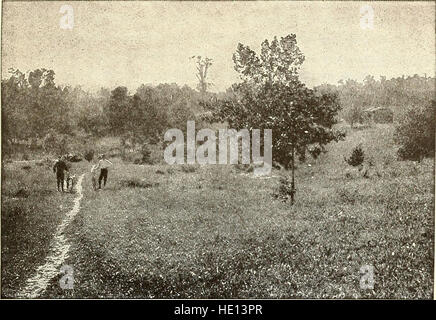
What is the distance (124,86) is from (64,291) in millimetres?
6364

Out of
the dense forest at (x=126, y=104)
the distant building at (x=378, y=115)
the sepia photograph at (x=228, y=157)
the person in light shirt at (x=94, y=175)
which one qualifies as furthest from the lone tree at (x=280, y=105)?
the person in light shirt at (x=94, y=175)

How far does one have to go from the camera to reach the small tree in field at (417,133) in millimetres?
10820

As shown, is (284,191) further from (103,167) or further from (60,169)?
(60,169)

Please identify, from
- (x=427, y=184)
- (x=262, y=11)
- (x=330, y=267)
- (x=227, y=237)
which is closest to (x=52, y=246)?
(x=227, y=237)

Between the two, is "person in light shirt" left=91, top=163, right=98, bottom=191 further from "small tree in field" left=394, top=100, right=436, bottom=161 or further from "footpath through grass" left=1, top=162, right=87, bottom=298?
"small tree in field" left=394, top=100, right=436, bottom=161

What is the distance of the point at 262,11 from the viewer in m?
11.3

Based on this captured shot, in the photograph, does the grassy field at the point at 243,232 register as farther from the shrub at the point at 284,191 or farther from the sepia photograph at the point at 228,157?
the shrub at the point at 284,191

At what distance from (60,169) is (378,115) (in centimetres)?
1042

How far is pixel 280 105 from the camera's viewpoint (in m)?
12.1

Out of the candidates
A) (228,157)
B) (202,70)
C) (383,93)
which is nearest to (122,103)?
(202,70)

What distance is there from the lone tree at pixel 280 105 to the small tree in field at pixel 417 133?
5.82 feet
